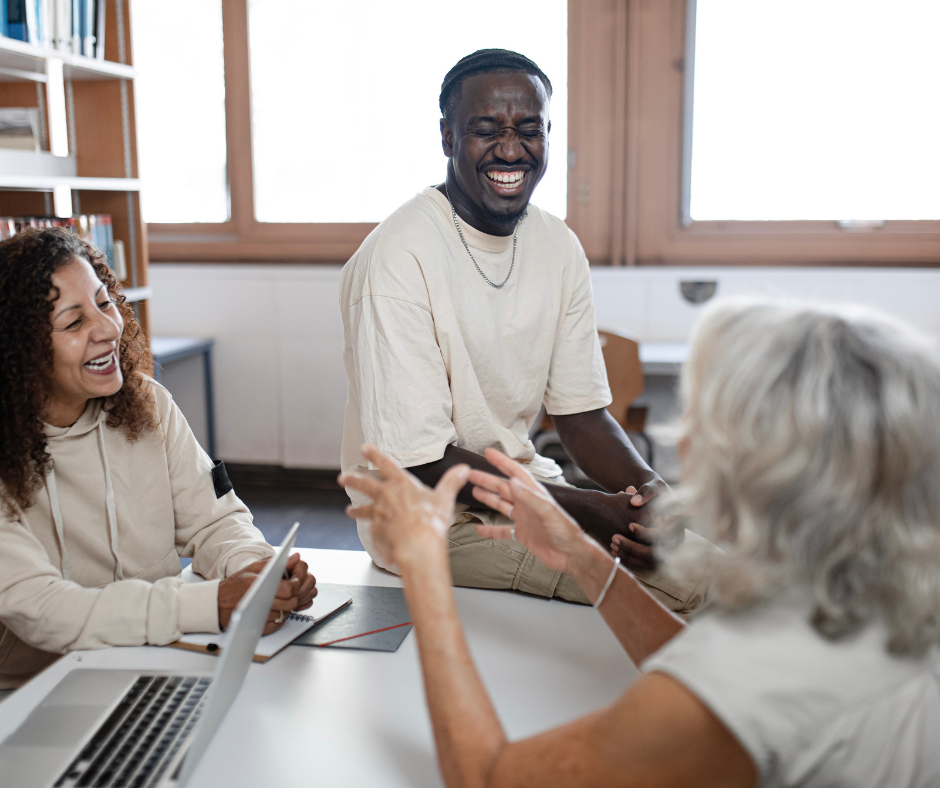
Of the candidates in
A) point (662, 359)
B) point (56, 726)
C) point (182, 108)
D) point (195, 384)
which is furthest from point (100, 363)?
point (182, 108)

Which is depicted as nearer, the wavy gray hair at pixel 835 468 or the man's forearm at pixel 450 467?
the wavy gray hair at pixel 835 468

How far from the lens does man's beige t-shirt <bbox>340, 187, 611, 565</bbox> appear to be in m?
1.60

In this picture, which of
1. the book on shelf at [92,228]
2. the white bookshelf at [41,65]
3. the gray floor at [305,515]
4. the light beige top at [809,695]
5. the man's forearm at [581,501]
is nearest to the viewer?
the light beige top at [809,695]

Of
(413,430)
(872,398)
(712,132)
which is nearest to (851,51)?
(712,132)

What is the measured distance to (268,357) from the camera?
415 centimetres

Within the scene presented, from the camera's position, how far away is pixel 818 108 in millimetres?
3658

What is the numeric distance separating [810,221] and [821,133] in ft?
1.22

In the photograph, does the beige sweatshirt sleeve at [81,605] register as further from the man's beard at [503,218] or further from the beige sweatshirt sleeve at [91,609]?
the man's beard at [503,218]

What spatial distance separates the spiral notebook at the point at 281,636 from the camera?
113cm

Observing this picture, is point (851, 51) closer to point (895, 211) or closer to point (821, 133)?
point (821, 133)

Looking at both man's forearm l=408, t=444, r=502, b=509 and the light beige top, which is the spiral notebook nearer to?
man's forearm l=408, t=444, r=502, b=509

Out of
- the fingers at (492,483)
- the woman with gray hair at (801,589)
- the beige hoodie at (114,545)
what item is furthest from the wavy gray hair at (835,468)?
the beige hoodie at (114,545)

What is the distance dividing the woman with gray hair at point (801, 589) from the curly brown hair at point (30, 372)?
2.95 feet

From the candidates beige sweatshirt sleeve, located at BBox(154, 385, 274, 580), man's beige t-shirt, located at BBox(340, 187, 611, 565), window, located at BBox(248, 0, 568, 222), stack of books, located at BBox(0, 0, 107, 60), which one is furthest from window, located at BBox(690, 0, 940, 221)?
beige sweatshirt sleeve, located at BBox(154, 385, 274, 580)
